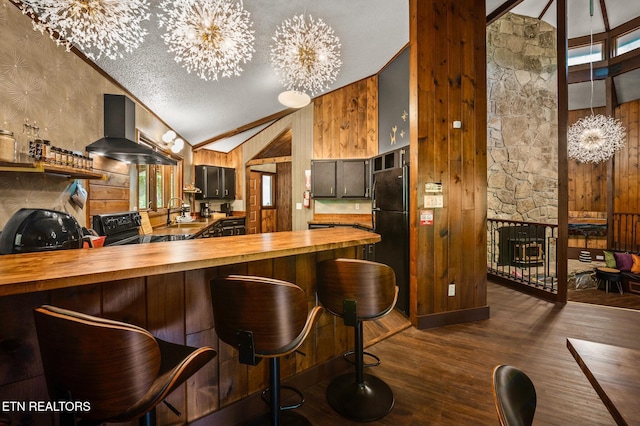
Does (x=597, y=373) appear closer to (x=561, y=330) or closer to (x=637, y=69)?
(x=561, y=330)

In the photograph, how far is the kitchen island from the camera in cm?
106

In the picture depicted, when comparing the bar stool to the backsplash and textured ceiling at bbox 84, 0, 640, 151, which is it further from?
the backsplash

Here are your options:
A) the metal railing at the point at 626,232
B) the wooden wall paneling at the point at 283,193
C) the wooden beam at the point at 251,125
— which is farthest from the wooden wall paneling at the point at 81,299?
the metal railing at the point at 626,232

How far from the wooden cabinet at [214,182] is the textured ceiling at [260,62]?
0.71 m

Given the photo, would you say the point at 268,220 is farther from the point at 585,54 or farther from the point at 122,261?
the point at 585,54

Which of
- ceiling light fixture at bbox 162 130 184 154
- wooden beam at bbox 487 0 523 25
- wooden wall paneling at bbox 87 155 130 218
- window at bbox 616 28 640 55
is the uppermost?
window at bbox 616 28 640 55

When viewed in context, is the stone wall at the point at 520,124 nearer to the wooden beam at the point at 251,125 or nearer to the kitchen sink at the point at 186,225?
the wooden beam at the point at 251,125

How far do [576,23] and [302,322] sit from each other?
359 inches

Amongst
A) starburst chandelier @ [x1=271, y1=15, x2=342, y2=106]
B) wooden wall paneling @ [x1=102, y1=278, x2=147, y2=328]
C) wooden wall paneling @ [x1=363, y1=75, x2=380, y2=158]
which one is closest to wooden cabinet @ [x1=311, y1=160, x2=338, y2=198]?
wooden wall paneling @ [x1=363, y1=75, x2=380, y2=158]

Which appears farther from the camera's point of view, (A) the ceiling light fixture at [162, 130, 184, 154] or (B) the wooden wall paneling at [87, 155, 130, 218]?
(A) the ceiling light fixture at [162, 130, 184, 154]

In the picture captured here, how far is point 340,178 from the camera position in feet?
18.1

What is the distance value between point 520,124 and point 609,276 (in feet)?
10.7

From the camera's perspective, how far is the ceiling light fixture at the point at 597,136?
6246 mm

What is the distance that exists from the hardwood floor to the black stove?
2.24 m
